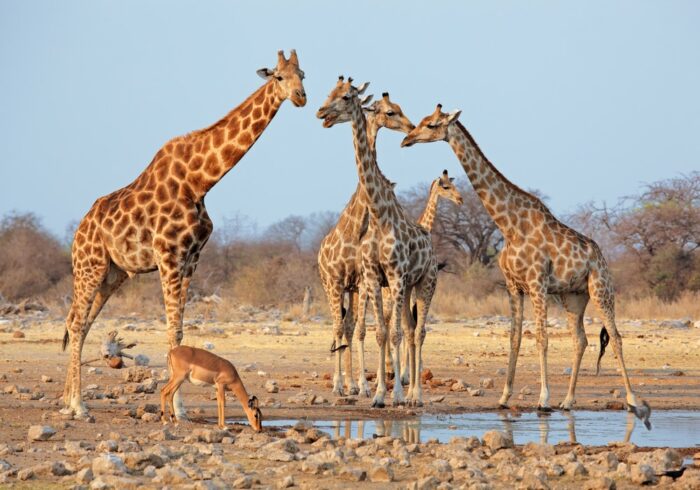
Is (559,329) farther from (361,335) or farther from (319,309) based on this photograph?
(361,335)

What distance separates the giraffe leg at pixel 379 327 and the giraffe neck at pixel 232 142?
231cm

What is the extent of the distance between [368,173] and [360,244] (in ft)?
3.15

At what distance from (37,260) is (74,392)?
30224mm

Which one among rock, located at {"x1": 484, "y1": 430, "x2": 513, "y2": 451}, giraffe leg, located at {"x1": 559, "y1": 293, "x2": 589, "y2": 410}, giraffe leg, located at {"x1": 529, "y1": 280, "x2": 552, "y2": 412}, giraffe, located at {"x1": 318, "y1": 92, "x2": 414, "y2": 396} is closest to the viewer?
rock, located at {"x1": 484, "y1": 430, "x2": 513, "y2": 451}

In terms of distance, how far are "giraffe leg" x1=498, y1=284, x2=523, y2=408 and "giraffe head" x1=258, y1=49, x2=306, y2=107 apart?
11.5 ft

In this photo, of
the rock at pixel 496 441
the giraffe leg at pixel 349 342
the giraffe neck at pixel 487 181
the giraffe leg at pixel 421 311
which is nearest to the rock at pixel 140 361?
the giraffe leg at pixel 349 342

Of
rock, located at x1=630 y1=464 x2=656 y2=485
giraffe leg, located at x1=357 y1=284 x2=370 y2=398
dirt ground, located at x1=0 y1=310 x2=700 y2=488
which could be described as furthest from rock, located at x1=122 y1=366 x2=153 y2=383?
rock, located at x1=630 y1=464 x2=656 y2=485

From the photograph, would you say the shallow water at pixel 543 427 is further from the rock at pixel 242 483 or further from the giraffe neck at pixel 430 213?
the giraffe neck at pixel 430 213

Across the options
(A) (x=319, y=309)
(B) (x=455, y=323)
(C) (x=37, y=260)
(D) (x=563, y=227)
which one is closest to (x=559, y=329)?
(B) (x=455, y=323)

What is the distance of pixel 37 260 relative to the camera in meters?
40.0

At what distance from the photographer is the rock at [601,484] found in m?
7.59

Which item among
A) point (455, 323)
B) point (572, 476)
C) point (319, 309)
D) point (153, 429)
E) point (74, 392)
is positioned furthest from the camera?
point (319, 309)

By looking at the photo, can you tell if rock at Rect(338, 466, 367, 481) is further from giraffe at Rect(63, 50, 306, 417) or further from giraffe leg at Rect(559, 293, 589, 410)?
giraffe leg at Rect(559, 293, 589, 410)

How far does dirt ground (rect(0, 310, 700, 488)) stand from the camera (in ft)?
26.1
